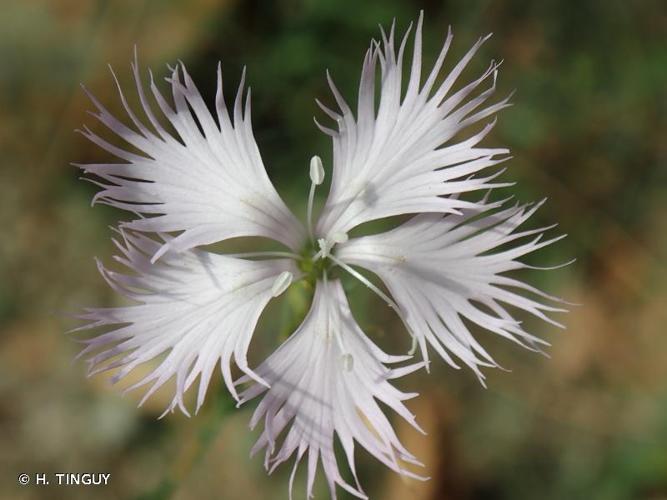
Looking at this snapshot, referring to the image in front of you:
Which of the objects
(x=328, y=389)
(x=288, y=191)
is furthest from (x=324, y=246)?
(x=288, y=191)

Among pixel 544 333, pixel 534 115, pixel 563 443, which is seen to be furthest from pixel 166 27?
pixel 563 443

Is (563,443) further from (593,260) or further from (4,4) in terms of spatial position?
(4,4)

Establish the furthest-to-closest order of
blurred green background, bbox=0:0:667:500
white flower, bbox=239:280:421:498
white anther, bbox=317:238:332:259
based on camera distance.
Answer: blurred green background, bbox=0:0:667:500
white anther, bbox=317:238:332:259
white flower, bbox=239:280:421:498

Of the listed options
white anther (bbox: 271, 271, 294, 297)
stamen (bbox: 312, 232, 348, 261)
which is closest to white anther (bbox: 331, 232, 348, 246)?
stamen (bbox: 312, 232, 348, 261)

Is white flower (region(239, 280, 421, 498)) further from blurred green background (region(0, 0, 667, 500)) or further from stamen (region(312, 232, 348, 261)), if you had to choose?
blurred green background (region(0, 0, 667, 500))

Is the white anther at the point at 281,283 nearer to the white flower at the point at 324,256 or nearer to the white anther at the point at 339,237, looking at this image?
the white flower at the point at 324,256

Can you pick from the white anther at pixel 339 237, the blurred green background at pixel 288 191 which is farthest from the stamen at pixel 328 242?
the blurred green background at pixel 288 191

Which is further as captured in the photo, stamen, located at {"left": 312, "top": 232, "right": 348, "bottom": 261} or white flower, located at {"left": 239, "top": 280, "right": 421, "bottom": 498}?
stamen, located at {"left": 312, "top": 232, "right": 348, "bottom": 261}
